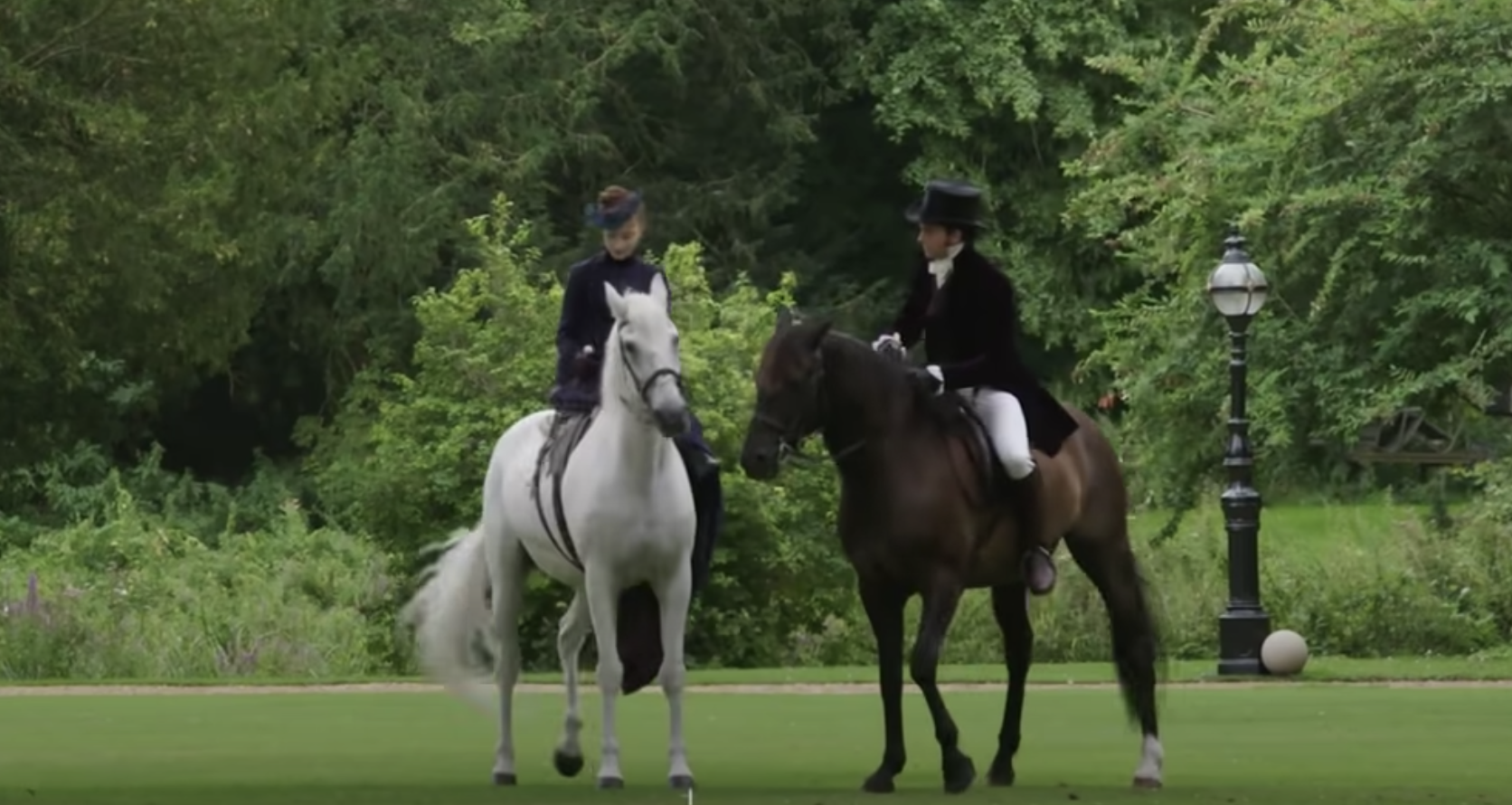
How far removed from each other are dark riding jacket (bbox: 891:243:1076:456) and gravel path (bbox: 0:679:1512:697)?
768 cm

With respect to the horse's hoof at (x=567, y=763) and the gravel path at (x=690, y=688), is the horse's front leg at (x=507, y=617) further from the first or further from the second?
the gravel path at (x=690, y=688)

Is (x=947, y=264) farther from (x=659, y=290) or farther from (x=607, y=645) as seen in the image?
(x=607, y=645)

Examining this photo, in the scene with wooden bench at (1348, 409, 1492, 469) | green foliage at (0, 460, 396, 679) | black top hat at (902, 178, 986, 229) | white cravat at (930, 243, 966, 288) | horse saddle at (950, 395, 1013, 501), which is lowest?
green foliage at (0, 460, 396, 679)

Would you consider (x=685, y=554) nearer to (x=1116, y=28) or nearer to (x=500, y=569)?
(x=500, y=569)

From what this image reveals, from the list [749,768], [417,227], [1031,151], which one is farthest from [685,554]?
[1031,151]

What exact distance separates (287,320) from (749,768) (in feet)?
126

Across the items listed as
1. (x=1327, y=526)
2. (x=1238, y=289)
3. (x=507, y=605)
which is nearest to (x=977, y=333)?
(x=507, y=605)

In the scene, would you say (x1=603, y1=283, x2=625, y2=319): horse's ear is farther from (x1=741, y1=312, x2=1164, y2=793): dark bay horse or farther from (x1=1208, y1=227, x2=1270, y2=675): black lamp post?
(x1=1208, y1=227, x2=1270, y2=675): black lamp post

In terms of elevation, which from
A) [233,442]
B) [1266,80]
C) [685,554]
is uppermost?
[1266,80]

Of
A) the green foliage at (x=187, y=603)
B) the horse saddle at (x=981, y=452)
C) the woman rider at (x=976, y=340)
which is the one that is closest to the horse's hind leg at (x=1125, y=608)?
the woman rider at (x=976, y=340)

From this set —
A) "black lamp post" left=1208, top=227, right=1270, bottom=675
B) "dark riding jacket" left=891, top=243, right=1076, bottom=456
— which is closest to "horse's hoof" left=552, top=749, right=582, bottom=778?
"dark riding jacket" left=891, top=243, right=1076, bottom=456

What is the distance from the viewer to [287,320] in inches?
2082

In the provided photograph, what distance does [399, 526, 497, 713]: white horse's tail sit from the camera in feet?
53.3

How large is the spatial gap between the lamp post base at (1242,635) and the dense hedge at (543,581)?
3.48m
